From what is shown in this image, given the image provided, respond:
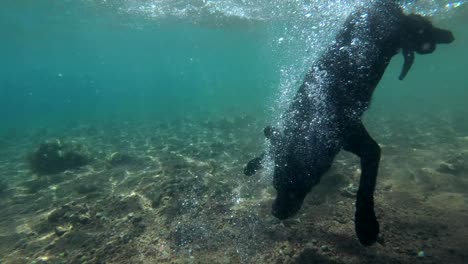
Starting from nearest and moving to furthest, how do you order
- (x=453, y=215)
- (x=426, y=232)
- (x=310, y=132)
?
(x=310, y=132) → (x=426, y=232) → (x=453, y=215)

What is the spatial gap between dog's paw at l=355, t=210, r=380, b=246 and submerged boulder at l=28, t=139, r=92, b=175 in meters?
13.7

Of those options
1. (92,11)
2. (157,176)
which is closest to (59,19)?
(92,11)

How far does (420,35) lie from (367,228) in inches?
173

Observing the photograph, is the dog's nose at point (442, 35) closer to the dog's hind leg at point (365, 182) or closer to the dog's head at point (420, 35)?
the dog's head at point (420, 35)

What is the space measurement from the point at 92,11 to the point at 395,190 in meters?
37.4

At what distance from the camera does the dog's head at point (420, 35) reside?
5.86 m

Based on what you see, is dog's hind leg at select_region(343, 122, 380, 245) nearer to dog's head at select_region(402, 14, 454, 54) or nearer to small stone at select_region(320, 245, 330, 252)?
small stone at select_region(320, 245, 330, 252)

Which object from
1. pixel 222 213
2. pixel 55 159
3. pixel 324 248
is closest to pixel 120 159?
pixel 55 159

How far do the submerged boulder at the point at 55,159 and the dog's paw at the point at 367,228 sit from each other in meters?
13.7

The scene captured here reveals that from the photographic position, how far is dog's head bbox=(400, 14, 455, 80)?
5855 millimetres

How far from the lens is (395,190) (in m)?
7.55

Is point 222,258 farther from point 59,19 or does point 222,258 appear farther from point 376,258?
point 59,19

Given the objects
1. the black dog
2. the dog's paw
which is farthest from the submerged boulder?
the dog's paw

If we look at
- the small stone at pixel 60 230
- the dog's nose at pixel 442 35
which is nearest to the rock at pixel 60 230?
the small stone at pixel 60 230
